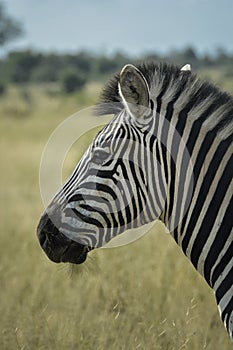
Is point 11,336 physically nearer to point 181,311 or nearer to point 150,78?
point 181,311

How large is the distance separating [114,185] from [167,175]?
255 mm

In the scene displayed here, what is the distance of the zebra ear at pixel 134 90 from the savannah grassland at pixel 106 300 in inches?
38.7

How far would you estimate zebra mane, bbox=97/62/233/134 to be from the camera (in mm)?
2787

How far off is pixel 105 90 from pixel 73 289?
2918 mm

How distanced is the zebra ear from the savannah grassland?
984mm

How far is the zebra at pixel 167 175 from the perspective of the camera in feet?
9.02

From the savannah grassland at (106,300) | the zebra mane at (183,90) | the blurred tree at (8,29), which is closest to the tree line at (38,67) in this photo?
the blurred tree at (8,29)

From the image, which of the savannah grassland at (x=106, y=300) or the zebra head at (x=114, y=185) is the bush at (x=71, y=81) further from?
the zebra head at (x=114, y=185)

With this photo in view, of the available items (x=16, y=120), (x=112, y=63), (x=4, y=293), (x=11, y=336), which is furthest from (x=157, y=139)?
(x=112, y=63)

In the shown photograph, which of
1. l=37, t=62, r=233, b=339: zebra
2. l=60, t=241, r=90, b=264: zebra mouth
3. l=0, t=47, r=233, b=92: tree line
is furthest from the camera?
l=0, t=47, r=233, b=92: tree line

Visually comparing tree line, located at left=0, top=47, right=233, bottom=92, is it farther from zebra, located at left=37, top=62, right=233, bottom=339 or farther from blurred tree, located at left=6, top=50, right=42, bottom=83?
zebra, located at left=37, top=62, right=233, bottom=339

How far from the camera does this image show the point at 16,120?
91.7 feet

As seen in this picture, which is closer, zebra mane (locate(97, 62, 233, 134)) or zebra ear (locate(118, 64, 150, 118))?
zebra ear (locate(118, 64, 150, 118))

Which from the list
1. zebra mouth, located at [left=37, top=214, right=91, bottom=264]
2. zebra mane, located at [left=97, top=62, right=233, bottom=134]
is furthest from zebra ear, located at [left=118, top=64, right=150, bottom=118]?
zebra mouth, located at [left=37, top=214, right=91, bottom=264]
